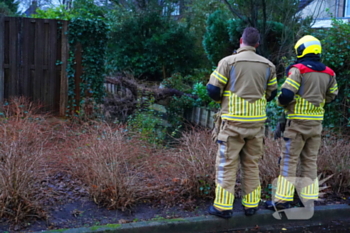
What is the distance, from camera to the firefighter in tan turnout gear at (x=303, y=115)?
462 centimetres

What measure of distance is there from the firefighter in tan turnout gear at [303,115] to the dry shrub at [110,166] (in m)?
1.64

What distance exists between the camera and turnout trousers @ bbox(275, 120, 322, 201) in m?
4.65

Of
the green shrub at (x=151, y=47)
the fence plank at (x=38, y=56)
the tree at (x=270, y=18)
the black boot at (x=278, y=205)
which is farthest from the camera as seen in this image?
the green shrub at (x=151, y=47)

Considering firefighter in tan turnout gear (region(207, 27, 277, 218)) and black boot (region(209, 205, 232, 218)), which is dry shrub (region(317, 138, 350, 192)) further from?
black boot (region(209, 205, 232, 218))

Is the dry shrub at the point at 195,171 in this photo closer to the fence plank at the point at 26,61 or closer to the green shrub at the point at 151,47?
the fence plank at the point at 26,61

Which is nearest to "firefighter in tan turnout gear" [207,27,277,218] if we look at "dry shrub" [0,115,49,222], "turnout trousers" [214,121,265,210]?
"turnout trousers" [214,121,265,210]

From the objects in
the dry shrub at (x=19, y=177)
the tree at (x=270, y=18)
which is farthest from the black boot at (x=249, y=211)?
the tree at (x=270, y=18)

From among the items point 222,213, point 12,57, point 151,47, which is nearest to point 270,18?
point 151,47

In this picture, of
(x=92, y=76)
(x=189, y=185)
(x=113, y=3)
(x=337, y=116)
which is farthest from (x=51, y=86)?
(x=113, y=3)

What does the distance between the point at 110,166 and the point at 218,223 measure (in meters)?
1.35

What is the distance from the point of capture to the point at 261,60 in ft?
14.5

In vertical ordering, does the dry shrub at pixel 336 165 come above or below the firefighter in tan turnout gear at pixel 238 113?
below

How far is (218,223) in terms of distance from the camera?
4.47m

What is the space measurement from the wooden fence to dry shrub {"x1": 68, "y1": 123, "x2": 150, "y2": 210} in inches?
156
